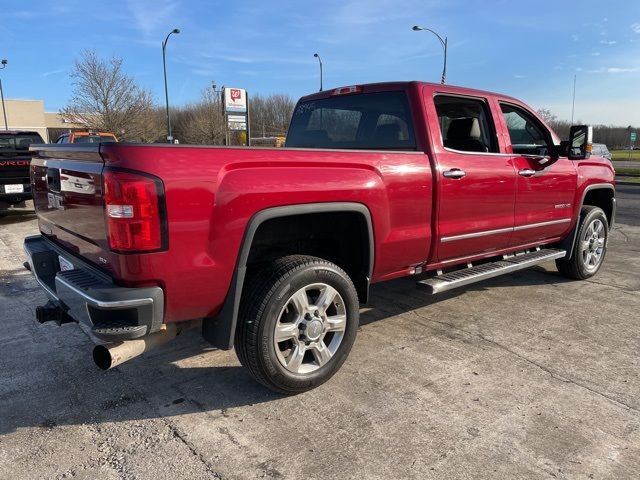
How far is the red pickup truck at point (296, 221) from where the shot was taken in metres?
2.46

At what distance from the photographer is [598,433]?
2719 mm

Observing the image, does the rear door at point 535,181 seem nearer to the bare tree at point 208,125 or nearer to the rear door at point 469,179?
the rear door at point 469,179

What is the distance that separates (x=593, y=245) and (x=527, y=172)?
1946 mm

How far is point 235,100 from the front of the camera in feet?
89.1

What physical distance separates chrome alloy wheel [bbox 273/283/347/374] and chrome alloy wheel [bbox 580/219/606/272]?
3687 mm

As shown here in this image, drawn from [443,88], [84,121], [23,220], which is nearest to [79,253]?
[443,88]

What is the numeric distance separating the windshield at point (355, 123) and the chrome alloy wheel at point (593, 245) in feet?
9.62

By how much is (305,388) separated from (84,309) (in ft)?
4.57

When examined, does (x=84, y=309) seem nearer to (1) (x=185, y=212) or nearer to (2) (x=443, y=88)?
(1) (x=185, y=212)

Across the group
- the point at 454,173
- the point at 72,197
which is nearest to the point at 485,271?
the point at 454,173

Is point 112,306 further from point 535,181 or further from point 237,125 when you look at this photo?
point 237,125

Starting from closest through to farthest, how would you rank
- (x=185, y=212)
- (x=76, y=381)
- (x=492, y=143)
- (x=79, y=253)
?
(x=185, y=212) → (x=79, y=253) → (x=76, y=381) → (x=492, y=143)

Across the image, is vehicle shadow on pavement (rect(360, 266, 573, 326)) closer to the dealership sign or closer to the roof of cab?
the roof of cab

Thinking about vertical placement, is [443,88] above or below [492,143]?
above
